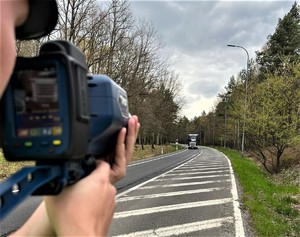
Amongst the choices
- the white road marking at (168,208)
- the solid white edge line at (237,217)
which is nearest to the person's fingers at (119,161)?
the solid white edge line at (237,217)

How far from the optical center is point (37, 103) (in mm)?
785

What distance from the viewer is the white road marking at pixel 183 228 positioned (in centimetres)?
577

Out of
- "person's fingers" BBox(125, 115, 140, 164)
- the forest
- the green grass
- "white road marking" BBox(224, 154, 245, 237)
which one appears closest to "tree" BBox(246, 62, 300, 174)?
the forest

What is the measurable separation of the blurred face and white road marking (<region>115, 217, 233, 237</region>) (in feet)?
17.4

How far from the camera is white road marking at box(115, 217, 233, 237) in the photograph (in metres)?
5.77

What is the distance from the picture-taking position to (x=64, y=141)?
2.52 ft

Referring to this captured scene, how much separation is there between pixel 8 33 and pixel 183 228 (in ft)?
19.3

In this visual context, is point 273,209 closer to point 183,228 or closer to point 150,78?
point 183,228

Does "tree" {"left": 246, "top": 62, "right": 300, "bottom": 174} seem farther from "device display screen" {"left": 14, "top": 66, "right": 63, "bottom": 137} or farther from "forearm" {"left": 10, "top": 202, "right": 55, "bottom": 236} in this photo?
"device display screen" {"left": 14, "top": 66, "right": 63, "bottom": 137}

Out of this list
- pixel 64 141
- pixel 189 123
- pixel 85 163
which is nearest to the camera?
pixel 64 141

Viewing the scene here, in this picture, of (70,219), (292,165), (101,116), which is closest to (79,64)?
(101,116)

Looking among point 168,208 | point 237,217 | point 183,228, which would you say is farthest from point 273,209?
point 183,228

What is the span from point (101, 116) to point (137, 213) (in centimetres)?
655

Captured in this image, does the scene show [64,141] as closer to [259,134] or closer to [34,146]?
[34,146]
